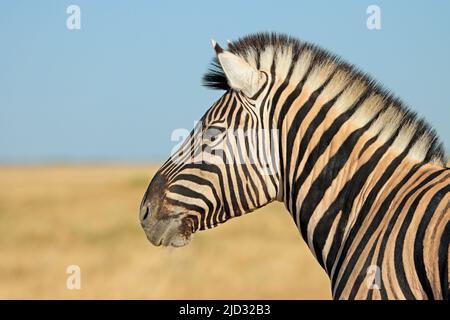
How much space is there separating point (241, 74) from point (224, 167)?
2.24 feet

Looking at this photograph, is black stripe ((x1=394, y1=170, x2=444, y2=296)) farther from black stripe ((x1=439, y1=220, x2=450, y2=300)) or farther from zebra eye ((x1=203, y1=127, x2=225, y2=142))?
zebra eye ((x1=203, y1=127, x2=225, y2=142))

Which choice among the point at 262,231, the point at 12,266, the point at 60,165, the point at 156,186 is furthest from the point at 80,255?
the point at 60,165

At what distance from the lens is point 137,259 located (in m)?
20.1

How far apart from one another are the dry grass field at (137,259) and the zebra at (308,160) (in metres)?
7.88

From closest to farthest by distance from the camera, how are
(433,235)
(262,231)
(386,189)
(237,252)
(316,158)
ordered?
1. (433,235)
2. (386,189)
3. (316,158)
4. (237,252)
5. (262,231)

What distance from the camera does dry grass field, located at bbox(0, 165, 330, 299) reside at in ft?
57.6

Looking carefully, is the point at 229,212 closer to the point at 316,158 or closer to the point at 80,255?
the point at 316,158

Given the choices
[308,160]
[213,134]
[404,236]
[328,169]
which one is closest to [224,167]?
[213,134]

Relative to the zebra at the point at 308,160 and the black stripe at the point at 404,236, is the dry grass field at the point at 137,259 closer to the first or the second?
the zebra at the point at 308,160

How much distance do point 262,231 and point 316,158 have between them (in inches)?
759

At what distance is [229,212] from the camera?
554 centimetres

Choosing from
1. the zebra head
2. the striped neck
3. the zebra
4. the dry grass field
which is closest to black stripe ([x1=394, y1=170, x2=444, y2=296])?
the zebra

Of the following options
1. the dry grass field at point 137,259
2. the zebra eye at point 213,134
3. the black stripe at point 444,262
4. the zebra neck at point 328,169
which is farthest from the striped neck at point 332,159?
the dry grass field at point 137,259

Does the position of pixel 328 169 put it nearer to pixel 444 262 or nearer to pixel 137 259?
pixel 444 262
